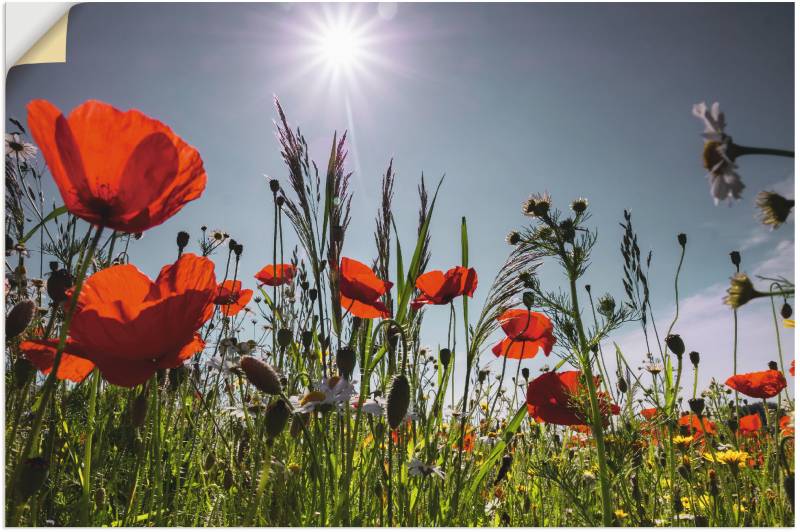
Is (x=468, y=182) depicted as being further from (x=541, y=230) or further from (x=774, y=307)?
(x=774, y=307)

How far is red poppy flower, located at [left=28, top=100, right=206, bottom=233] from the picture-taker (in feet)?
2.03

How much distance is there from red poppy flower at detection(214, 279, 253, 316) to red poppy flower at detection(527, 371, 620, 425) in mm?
744

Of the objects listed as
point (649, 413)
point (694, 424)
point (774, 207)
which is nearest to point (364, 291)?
point (774, 207)

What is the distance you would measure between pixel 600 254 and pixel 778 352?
48 cm

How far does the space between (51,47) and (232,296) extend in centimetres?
73

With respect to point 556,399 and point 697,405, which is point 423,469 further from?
point 697,405

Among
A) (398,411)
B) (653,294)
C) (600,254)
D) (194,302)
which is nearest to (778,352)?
(653,294)

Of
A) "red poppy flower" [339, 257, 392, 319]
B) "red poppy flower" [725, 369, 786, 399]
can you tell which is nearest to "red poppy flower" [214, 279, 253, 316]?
"red poppy flower" [339, 257, 392, 319]

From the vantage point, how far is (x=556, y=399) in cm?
119

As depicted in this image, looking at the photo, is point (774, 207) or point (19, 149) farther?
point (19, 149)

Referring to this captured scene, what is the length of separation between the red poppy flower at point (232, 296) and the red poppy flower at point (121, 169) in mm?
685

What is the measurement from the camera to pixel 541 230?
1.16 meters

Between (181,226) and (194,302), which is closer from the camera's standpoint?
(194,302)

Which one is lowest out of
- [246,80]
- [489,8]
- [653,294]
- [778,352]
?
[778,352]
